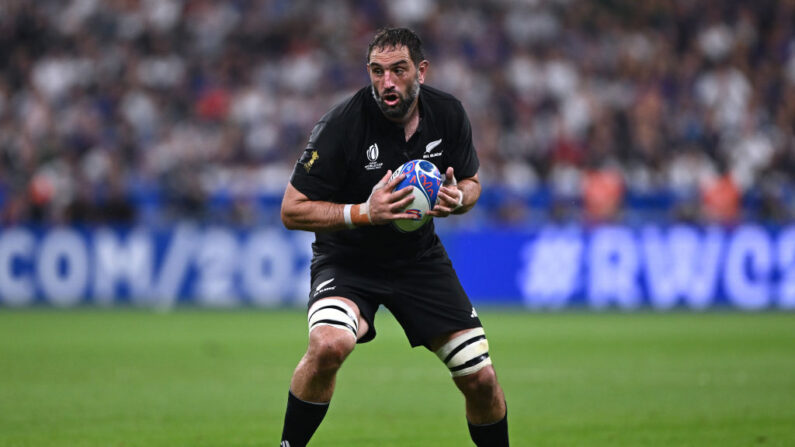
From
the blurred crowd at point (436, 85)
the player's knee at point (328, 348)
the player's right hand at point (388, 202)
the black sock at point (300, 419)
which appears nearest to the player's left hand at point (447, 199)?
the player's right hand at point (388, 202)

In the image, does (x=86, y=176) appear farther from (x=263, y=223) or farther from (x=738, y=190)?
(x=738, y=190)

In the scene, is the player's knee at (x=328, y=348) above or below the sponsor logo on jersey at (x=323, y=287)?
below

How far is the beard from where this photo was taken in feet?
22.0

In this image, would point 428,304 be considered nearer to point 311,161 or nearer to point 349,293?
point 349,293

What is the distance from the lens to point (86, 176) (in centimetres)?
2270

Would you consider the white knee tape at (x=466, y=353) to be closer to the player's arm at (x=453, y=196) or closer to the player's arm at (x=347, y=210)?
the player's arm at (x=453, y=196)

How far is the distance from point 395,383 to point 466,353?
18.5 feet

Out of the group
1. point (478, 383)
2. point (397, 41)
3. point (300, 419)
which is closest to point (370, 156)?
point (397, 41)

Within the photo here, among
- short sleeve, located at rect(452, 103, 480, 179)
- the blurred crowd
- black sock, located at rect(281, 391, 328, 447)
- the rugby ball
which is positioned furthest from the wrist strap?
the blurred crowd

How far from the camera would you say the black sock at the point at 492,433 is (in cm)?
691

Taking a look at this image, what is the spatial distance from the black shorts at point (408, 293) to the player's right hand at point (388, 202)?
565 millimetres

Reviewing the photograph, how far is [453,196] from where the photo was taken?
6.64 metres

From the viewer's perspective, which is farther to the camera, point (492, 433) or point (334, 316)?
point (492, 433)

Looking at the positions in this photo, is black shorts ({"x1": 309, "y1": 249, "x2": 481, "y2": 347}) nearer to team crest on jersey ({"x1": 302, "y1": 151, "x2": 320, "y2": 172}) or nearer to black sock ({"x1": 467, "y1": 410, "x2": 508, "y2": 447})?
black sock ({"x1": 467, "y1": 410, "x2": 508, "y2": 447})
